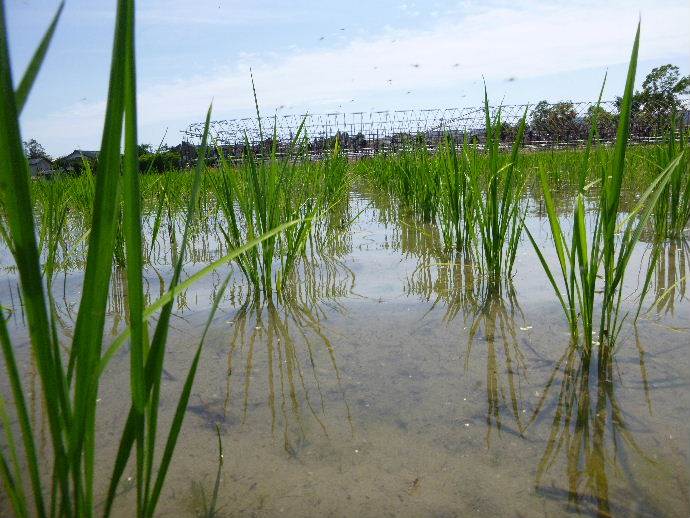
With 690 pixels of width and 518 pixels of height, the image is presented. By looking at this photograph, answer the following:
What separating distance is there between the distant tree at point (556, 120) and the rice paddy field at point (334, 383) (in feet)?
89.7

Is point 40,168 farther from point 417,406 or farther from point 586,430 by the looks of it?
point 586,430

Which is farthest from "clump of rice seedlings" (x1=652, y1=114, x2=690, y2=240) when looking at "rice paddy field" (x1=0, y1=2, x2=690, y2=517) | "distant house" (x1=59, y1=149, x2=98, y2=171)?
"distant house" (x1=59, y1=149, x2=98, y2=171)

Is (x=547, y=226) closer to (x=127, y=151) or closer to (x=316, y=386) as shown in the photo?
(x=316, y=386)

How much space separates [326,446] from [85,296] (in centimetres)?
49

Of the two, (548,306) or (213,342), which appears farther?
(548,306)

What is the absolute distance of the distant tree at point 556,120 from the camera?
89.4 feet

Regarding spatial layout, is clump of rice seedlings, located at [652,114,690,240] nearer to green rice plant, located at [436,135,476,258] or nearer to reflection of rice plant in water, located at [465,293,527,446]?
green rice plant, located at [436,135,476,258]

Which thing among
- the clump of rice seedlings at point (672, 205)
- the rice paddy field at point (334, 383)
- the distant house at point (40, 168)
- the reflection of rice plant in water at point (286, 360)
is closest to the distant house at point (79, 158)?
the distant house at point (40, 168)

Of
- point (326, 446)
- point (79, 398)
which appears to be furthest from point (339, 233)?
point (79, 398)

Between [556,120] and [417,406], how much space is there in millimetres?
29880

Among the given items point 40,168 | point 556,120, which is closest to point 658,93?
point 556,120

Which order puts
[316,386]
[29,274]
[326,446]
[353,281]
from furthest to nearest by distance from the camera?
[353,281], [316,386], [326,446], [29,274]

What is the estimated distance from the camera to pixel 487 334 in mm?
1326

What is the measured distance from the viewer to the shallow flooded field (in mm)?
748
